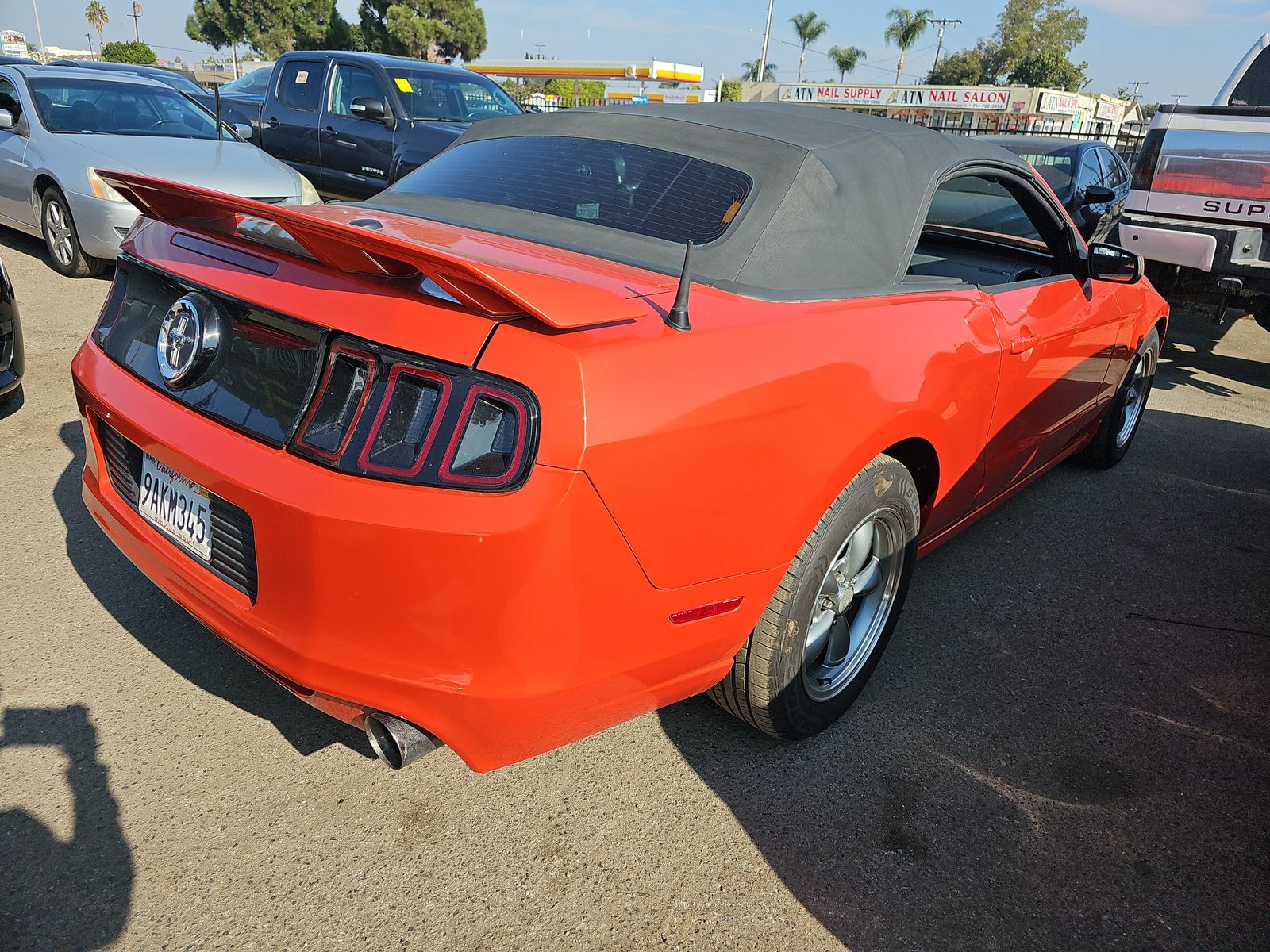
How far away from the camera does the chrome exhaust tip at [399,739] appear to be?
5.88 ft

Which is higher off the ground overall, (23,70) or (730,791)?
(23,70)

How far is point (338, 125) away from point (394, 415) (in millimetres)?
8808

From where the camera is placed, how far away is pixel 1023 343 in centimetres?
289

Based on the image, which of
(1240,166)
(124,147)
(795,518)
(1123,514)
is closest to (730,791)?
(795,518)

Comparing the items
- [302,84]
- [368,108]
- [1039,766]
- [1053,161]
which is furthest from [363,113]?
[1039,766]

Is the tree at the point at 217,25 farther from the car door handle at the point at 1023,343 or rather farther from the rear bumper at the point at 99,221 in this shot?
the car door handle at the point at 1023,343

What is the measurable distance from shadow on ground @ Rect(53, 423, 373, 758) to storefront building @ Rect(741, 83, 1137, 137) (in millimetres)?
46529

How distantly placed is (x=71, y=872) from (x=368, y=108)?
7.96 meters

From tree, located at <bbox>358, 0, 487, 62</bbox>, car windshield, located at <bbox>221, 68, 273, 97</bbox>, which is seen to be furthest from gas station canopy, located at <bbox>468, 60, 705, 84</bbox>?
car windshield, located at <bbox>221, 68, 273, 97</bbox>

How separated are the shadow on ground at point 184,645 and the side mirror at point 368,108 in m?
6.20

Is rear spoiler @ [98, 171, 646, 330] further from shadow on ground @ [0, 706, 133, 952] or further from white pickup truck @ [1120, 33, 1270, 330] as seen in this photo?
white pickup truck @ [1120, 33, 1270, 330]

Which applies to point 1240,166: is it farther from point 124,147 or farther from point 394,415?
point 124,147

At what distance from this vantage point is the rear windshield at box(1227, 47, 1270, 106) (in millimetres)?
7758

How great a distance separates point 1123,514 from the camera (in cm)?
418
